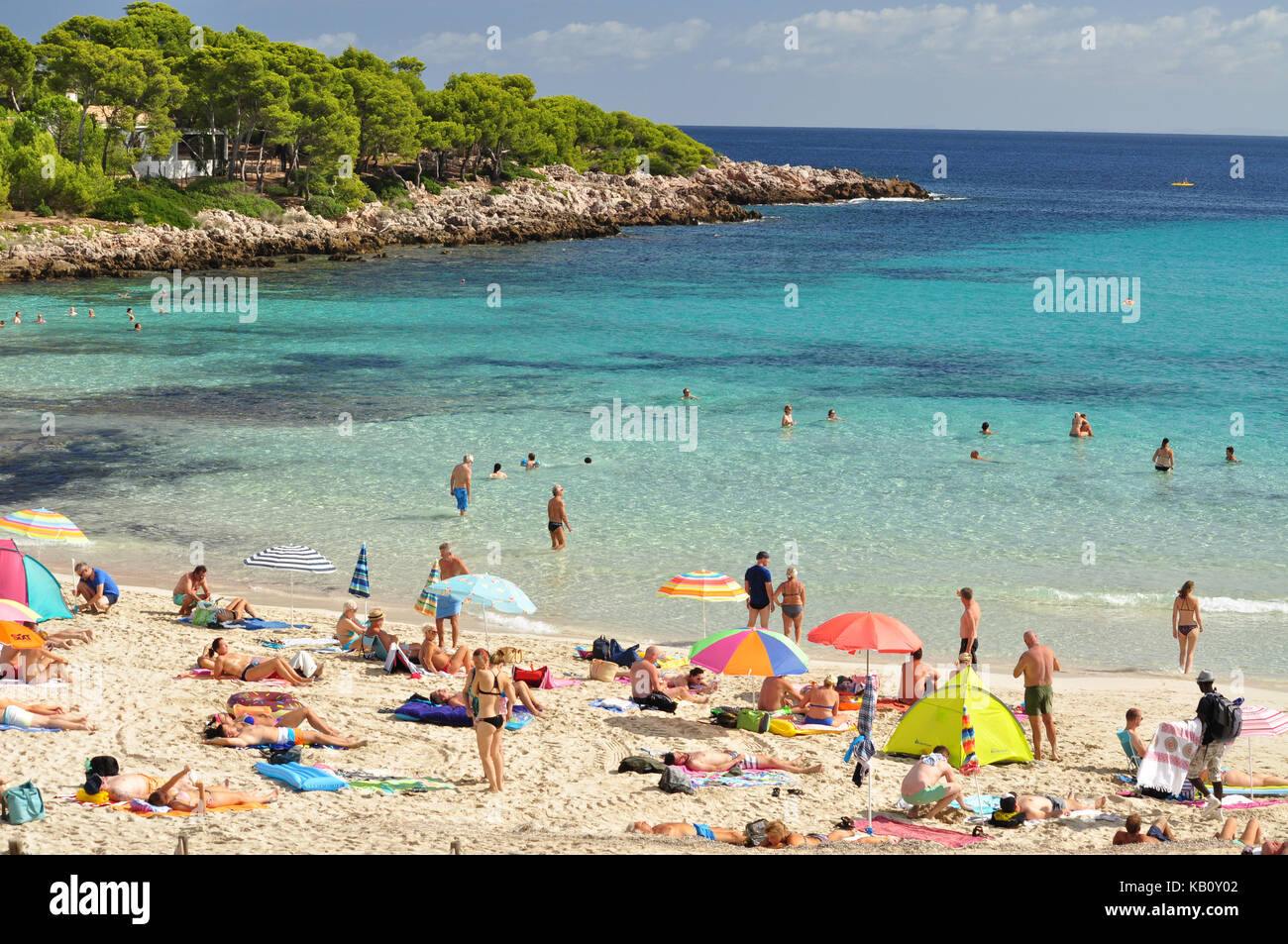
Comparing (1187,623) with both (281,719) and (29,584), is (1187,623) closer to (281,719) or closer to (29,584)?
(281,719)

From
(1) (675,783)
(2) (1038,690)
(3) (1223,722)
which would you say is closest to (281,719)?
(1) (675,783)

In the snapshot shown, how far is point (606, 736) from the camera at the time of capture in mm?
12414

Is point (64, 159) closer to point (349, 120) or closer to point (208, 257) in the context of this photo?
point (208, 257)

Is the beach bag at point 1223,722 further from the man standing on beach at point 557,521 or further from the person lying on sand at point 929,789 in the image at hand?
the man standing on beach at point 557,521

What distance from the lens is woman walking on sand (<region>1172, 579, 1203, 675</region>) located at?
15.3 m

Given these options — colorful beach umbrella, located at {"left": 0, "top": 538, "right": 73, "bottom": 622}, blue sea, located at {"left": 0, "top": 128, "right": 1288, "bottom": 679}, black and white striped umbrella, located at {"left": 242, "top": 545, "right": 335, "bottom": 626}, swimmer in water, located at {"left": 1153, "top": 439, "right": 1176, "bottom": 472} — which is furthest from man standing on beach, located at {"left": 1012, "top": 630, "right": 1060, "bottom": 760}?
swimmer in water, located at {"left": 1153, "top": 439, "right": 1176, "bottom": 472}

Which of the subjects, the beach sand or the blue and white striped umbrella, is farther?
the blue and white striped umbrella

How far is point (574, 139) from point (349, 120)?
31232 millimetres

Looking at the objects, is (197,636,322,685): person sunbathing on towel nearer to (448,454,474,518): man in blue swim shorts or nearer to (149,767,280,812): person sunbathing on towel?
(149,767,280,812): person sunbathing on towel

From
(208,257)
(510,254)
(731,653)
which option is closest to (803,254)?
(510,254)

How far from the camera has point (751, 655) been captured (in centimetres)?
1267

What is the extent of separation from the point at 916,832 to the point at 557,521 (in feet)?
35.5

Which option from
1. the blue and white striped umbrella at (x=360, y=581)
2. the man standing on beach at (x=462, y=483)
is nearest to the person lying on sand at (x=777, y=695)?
the blue and white striped umbrella at (x=360, y=581)

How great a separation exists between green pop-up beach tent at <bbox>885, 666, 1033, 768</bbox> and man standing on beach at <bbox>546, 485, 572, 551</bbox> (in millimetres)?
8905
